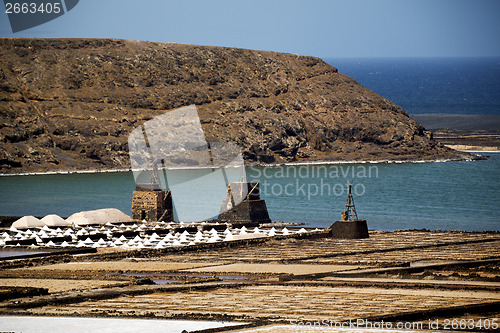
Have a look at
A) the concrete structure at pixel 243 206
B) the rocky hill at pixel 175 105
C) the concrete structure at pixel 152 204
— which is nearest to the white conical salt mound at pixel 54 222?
the concrete structure at pixel 152 204

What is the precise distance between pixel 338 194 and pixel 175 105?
184 ft

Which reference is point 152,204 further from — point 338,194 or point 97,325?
point 338,194

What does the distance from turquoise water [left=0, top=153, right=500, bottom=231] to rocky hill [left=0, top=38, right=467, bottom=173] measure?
692 cm

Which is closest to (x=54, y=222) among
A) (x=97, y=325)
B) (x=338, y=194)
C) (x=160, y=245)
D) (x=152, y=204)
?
(x=152, y=204)

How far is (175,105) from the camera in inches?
6496

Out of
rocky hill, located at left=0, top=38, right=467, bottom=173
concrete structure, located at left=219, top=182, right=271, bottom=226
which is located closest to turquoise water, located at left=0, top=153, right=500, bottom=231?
rocky hill, located at left=0, top=38, right=467, bottom=173

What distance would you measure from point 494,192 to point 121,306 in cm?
8843

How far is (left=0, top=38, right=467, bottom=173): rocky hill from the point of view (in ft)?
477

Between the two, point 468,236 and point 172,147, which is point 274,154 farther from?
point 468,236

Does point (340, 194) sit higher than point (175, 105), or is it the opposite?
point (175, 105)

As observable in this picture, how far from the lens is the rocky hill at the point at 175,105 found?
14538cm

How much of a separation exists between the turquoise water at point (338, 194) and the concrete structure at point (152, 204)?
55.0 feet

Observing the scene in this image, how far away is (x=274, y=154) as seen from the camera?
162500mm

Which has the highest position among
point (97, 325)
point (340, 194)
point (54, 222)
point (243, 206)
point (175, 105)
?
point (97, 325)
